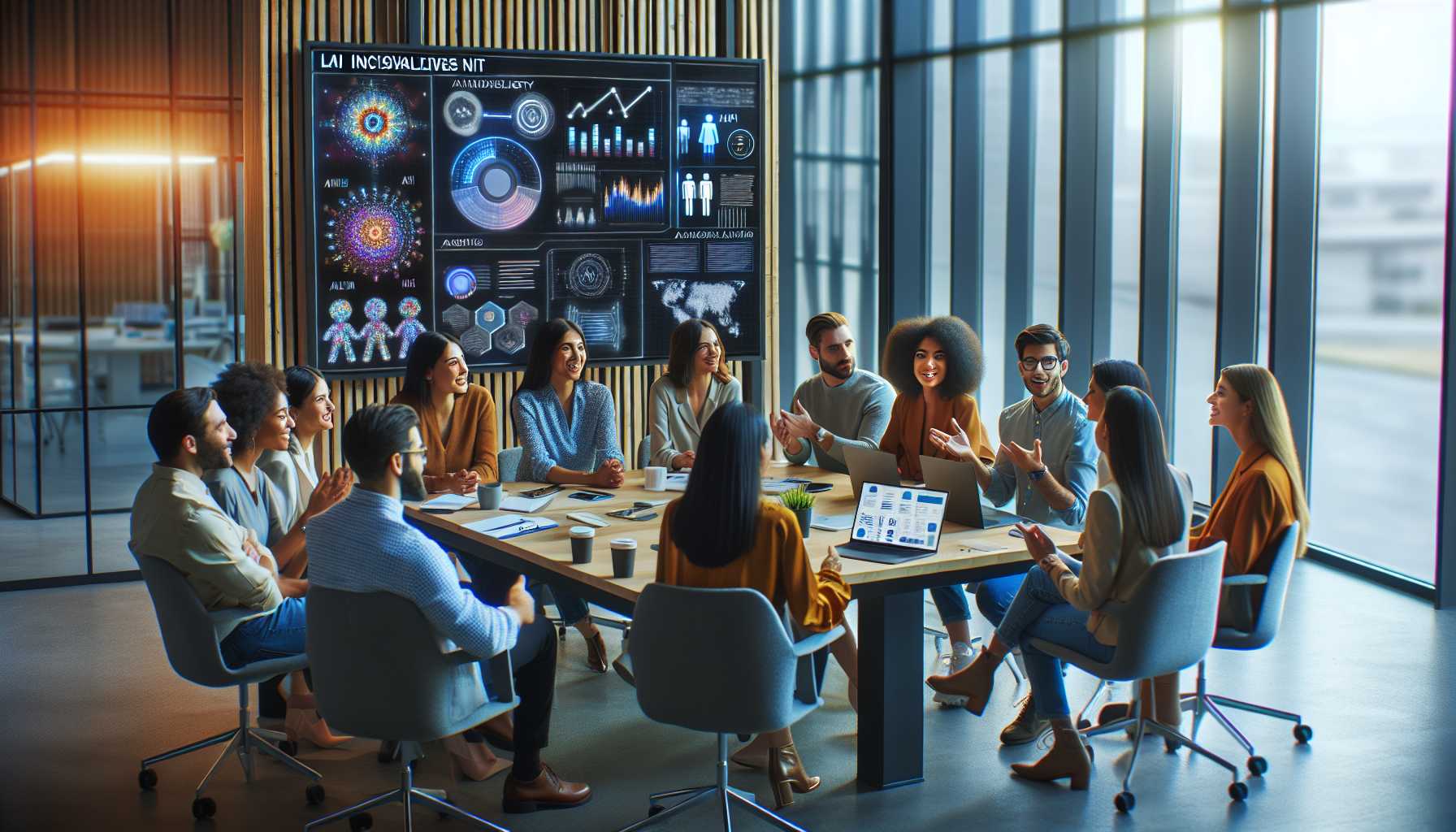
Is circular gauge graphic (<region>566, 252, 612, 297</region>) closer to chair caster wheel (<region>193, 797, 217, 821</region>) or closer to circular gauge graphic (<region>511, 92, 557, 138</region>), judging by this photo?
circular gauge graphic (<region>511, 92, 557, 138</region>)

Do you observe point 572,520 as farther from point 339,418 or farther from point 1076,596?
point 339,418

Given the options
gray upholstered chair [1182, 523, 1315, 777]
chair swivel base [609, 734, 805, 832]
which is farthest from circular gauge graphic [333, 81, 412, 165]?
gray upholstered chair [1182, 523, 1315, 777]

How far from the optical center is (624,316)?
8.52 m

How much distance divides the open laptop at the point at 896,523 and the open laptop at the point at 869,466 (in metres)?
0.53

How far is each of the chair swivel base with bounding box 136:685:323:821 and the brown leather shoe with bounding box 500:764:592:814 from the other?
616 millimetres

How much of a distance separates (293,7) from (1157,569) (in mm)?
5669

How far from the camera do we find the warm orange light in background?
26.9 feet

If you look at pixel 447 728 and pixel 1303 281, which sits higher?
pixel 1303 281

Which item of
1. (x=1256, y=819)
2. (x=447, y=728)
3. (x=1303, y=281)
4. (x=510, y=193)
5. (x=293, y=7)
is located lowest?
(x=1256, y=819)

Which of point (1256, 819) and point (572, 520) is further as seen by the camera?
point (572, 520)

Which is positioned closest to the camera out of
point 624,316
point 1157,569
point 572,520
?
point 1157,569

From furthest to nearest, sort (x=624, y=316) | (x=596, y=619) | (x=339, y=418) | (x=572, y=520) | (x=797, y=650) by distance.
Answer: (x=624, y=316), (x=339, y=418), (x=596, y=619), (x=572, y=520), (x=797, y=650)

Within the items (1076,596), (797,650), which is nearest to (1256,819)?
(1076,596)

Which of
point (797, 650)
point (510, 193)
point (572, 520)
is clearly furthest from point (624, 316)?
point (797, 650)
